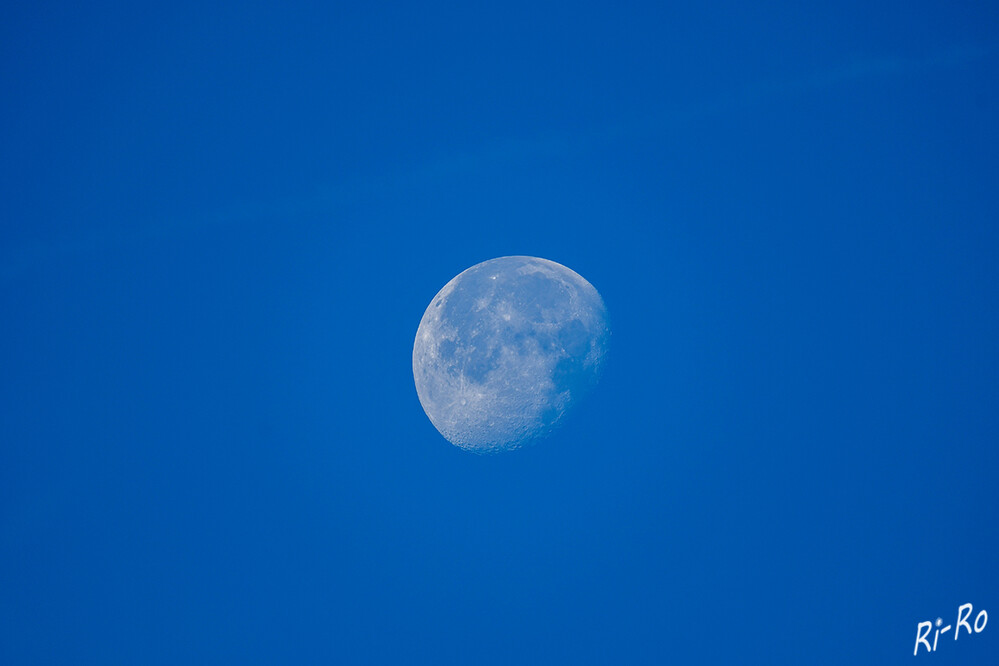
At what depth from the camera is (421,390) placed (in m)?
9.12

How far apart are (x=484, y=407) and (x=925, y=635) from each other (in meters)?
5.43

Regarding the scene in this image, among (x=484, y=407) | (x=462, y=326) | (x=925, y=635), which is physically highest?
(x=462, y=326)

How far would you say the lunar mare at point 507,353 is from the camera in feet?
27.5

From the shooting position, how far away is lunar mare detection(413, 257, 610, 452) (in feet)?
27.5

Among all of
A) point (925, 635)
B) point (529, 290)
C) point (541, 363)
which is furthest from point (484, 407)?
point (925, 635)

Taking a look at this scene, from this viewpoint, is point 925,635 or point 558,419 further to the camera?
point 558,419

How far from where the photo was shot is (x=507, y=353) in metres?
8.36

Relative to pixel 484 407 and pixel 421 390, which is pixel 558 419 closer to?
pixel 484 407

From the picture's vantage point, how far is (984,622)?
815cm

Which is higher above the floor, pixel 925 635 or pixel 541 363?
pixel 541 363

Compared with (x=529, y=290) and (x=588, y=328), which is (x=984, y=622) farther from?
(x=529, y=290)

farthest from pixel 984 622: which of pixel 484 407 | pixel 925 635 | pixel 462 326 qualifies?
pixel 462 326

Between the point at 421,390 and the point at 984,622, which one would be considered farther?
the point at 421,390

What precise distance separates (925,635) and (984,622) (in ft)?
2.10
